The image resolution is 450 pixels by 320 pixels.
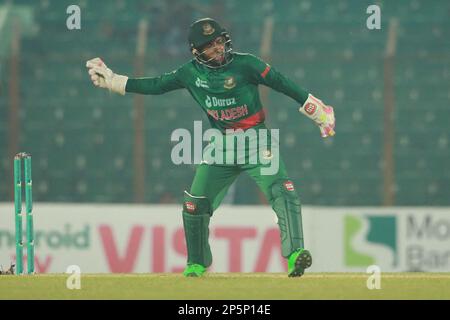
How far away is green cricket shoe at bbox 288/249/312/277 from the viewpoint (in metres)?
10.3

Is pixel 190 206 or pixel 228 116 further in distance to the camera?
pixel 190 206

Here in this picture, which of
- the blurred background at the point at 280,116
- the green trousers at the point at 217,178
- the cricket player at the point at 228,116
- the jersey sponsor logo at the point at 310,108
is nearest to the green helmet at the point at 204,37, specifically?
the cricket player at the point at 228,116

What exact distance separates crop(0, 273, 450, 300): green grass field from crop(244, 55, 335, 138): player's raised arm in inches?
50.4

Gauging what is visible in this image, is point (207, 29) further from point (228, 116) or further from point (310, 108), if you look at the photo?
point (310, 108)

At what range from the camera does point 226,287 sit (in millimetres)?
9664

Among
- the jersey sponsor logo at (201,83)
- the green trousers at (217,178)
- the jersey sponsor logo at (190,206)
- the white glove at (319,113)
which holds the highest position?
the jersey sponsor logo at (201,83)

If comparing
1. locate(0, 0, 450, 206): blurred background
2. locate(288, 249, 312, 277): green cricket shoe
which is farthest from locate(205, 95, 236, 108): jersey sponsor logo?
locate(0, 0, 450, 206): blurred background

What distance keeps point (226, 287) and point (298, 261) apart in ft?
2.84

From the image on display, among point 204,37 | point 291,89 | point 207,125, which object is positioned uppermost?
point 204,37

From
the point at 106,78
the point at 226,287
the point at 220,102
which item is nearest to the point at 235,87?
the point at 220,102

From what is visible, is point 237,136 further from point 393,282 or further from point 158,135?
point 158,135

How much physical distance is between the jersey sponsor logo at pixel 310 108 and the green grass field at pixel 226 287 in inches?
53.0

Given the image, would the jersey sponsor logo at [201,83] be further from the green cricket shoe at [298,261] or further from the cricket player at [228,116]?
the green cricket shoe at [298,261]

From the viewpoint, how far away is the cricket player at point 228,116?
10453 mm
